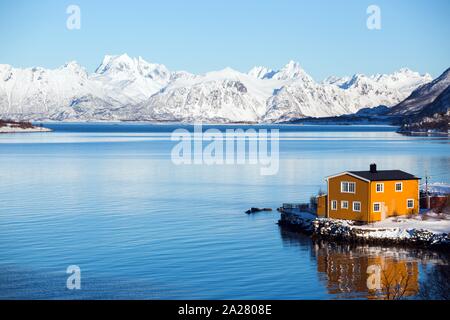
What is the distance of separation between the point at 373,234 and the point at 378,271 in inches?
225

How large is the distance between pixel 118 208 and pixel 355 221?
19.6 m

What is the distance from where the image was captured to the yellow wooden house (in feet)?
137

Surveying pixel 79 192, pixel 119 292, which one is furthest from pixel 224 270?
pixel 79 192

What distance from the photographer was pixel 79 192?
65.7 meters

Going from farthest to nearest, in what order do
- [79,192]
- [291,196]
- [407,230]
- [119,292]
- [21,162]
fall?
[21,162]
[79,192]
[291,196]
[407,230]
[119,292]

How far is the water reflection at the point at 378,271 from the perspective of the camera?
31.2 m

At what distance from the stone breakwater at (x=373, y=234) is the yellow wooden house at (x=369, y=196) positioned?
0.92 m

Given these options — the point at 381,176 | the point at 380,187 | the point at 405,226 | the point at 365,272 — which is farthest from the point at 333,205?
the point at 365,272

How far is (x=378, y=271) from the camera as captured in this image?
34594 millimetres

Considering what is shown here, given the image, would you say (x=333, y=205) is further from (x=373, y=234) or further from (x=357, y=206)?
(x=373, y=234)

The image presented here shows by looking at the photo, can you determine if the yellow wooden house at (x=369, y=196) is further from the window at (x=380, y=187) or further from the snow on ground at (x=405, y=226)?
the snow on ground at (x=405, y=226)

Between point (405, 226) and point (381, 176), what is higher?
point (381, 176)

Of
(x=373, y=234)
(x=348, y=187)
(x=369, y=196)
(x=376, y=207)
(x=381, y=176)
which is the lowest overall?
(x=373, y=234)
